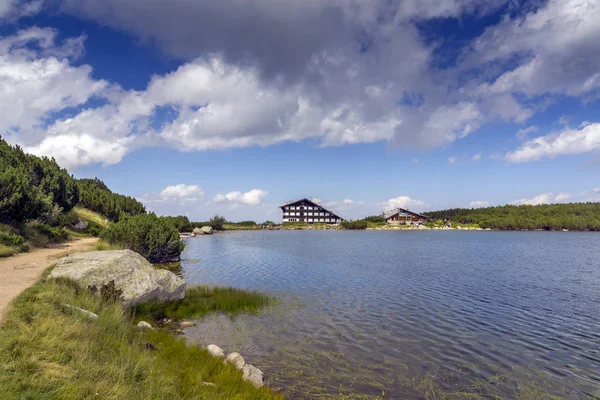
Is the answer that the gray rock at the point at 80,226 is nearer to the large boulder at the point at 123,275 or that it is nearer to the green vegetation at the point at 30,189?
the green vegetation at the point at 30,189

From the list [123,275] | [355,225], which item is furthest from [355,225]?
[123,275]

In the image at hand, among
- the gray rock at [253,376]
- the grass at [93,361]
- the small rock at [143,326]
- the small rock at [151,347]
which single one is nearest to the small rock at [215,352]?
the grass at [93,361]

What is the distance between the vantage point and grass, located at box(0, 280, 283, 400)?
6.45 m

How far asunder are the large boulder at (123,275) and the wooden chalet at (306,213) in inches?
5935

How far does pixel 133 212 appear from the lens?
70250mm

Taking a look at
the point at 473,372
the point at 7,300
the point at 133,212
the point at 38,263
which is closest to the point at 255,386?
the point at 473,372

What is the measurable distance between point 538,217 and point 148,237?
168 meters

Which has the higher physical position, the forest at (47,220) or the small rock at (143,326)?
the forest at (47,220)

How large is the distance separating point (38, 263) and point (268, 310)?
49.1 feet

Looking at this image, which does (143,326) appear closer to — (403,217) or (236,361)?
(236,361)

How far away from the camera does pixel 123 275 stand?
16656 mm

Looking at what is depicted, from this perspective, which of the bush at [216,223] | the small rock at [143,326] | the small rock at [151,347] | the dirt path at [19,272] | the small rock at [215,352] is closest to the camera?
the small rock at [151,347]

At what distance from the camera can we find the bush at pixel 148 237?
32.2m

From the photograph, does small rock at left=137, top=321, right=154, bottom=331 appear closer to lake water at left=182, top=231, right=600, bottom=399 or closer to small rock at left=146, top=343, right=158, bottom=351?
lake water at left=182, top=231, right=600, bottom=399
